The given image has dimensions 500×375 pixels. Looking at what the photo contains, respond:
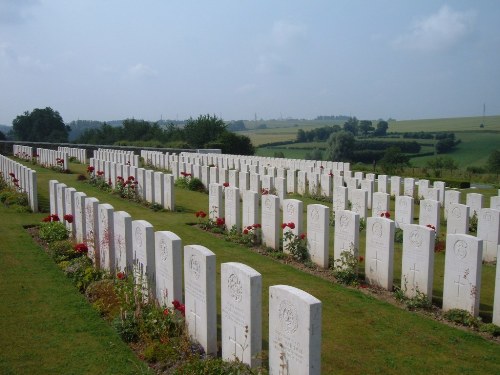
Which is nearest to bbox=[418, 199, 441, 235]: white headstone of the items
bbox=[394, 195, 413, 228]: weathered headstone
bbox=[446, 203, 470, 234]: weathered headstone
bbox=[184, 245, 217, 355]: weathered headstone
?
bbox=[446, 203, 470, 234]: weathered headstone

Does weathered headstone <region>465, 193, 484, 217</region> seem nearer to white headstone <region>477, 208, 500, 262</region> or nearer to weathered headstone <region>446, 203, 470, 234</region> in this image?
weathered headstone <region>446, 203, 470, 234</region>

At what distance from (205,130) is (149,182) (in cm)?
3099

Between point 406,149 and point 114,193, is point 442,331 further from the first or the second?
point 406,149

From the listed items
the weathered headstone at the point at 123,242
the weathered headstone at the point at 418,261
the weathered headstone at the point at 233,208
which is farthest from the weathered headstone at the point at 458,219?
the weathered headstone at the point at 123,242

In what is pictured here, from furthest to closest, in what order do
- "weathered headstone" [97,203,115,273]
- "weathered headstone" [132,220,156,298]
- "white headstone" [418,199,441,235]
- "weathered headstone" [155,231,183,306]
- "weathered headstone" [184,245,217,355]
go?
"white headstone" [418,199,441,235]
"weathered headstone" [97,203,115,273]
"weathered headstone" [132,220,156,298]
"weathered headstone" [155,231,183,306]
"weathered headstone" [184,245,217,355]

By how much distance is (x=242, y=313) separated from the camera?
5375 mm

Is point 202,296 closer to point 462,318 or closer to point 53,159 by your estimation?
point 462,318

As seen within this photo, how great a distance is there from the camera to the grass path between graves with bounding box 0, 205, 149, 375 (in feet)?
18.9

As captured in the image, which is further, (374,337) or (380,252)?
(380,252)

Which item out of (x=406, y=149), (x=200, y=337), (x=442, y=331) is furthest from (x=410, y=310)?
(x=406, y=149)

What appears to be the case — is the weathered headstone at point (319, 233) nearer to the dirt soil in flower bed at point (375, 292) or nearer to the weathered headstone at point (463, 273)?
the dirt soil in flower bed at point (375, 292)

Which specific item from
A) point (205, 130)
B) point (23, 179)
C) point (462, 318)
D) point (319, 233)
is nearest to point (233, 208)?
point (319, 233)

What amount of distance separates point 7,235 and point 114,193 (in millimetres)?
7039

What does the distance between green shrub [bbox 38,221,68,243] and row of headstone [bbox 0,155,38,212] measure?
139 inches
